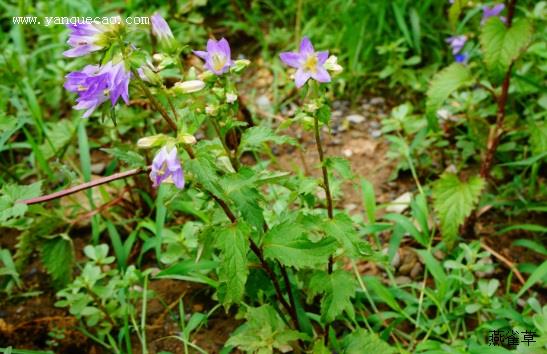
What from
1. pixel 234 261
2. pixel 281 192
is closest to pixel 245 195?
pixel 234 261

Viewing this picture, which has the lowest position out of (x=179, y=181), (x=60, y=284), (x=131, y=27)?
(x=60, y=284)

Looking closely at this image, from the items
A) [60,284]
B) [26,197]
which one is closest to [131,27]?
[26,197]

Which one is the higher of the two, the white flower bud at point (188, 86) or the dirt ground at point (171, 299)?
the white flower bud at point (188, 86)

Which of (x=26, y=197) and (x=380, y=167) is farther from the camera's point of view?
(x=380, y=167)

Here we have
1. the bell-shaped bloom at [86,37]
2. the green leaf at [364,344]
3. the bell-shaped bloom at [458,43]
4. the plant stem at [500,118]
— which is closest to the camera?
the bell-shaped bloom at [86,37]

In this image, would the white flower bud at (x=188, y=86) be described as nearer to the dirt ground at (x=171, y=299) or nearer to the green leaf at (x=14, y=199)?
the dirt ground at (x=171, y=299)

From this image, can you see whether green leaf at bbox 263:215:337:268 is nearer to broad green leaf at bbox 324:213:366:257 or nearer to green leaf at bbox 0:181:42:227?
broad green leaf at bbox 324:213:366:257

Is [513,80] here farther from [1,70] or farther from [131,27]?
[1,70]

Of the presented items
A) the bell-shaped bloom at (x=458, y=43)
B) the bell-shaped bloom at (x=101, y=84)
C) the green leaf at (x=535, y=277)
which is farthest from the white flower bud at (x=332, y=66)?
the bell-shaped bloom at (x=458, y=43)
